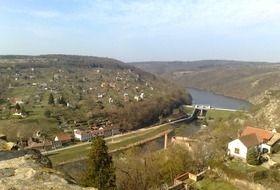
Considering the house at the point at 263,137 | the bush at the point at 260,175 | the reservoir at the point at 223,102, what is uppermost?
the bush at the point at 260,175

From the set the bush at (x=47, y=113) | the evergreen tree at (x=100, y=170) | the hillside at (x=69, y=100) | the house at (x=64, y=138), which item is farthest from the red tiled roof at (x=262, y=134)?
the bush at (x=47, y=113)

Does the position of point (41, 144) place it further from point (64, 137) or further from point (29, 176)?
point (29, 176)

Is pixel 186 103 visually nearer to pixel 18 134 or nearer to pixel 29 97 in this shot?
pixel 29 97

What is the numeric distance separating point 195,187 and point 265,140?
12.2 metres

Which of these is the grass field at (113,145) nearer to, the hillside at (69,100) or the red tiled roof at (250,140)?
the hillside at (69,100)

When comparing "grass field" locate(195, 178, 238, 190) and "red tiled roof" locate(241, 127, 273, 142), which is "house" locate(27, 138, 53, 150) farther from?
"grass field" locate(195, 178, 238, 190)

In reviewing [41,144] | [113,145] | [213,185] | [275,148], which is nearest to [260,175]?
[213,185]

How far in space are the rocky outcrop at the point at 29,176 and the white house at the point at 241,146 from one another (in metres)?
27.5

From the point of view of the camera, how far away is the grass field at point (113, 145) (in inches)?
2180

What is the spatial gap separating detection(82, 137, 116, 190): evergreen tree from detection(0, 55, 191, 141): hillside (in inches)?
2008

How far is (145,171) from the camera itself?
85.6 ft

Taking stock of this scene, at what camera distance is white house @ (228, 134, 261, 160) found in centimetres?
3156

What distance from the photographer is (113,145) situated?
63.8 meters

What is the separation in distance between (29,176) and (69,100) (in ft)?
293
